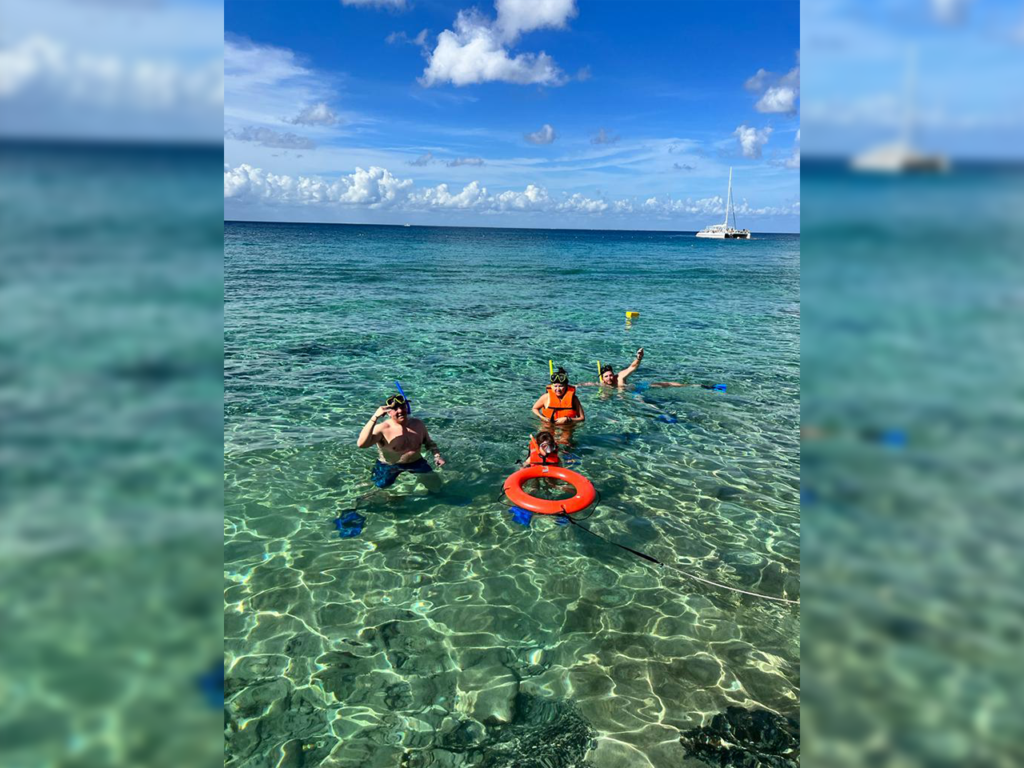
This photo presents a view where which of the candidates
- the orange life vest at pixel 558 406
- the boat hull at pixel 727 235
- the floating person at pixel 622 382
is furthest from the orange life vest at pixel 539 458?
the boat hull at pixel 727 235

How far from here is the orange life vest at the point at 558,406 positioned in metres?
10.5

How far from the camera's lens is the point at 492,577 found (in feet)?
21.7

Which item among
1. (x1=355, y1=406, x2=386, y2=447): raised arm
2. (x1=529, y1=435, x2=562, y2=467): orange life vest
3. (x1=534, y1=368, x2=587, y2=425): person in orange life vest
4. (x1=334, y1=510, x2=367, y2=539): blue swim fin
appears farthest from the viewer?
(x1=534, y1=368, x2=587, y2=425): person in orange life vest

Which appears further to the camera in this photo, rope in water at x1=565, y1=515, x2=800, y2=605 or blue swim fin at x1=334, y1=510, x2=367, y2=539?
blue swim fin at x1=334, y1=510, x2=367, y2=539

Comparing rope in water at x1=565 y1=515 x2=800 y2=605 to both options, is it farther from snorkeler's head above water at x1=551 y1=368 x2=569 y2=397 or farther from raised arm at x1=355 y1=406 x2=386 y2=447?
snorkeler's head above water at x1=551 y1=368 x2=569 y2=397

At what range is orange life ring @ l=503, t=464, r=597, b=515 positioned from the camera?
7.64 metres

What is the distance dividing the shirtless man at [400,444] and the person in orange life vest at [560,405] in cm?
269

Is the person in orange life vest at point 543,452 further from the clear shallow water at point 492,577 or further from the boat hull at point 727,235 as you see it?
the boat hull at point 727,235

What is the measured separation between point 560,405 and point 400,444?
10.6 ft
